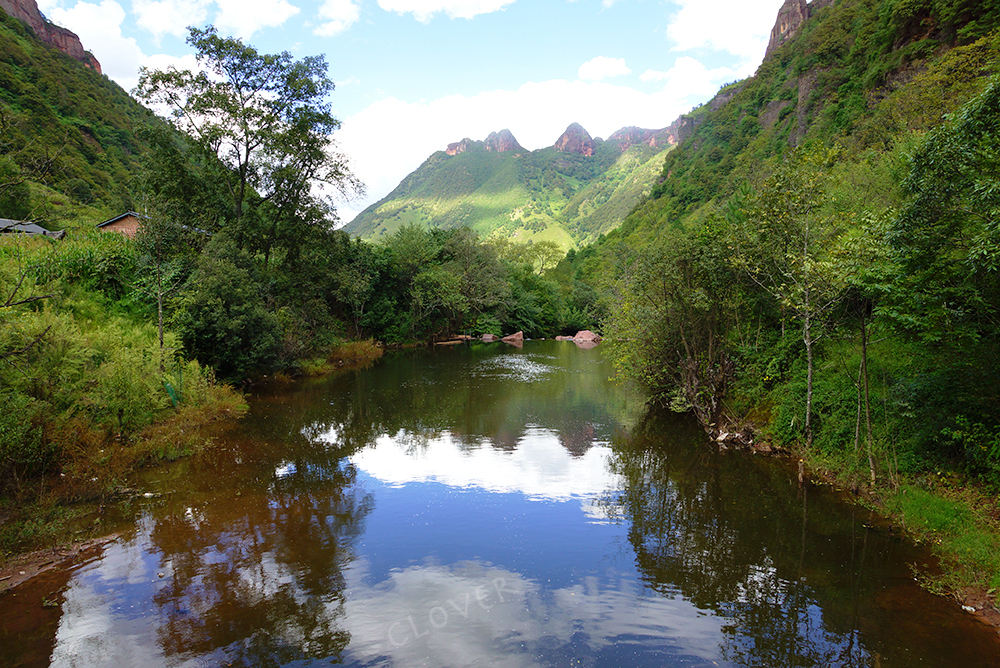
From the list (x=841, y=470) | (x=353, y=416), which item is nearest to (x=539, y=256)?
(x=353, y=416)

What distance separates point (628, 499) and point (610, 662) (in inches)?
222

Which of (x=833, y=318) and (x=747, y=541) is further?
(x=833, y=318)

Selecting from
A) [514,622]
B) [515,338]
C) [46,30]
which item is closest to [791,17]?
[515,338]

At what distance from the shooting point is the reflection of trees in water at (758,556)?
666 cm

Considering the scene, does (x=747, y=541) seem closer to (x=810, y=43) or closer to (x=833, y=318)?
(x=833, y=318)

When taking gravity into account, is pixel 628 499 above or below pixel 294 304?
below

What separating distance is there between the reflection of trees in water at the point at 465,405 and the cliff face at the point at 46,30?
3866 inches

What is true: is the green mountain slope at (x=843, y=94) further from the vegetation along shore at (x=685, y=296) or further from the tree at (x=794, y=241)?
the tree at (x=794, y=241)

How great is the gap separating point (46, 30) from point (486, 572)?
5022 inches

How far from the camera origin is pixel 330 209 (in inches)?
1180

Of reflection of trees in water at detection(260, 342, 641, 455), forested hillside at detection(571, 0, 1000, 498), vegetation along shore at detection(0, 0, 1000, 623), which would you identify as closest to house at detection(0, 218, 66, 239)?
vegetation along shore at detection(0, 0, 1000, 623)

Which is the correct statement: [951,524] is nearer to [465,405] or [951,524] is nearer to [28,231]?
[465,405]

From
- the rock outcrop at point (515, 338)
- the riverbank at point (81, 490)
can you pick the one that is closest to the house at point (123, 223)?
the riverbank at point (81, 490)

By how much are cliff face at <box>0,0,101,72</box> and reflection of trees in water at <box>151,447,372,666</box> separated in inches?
4259
